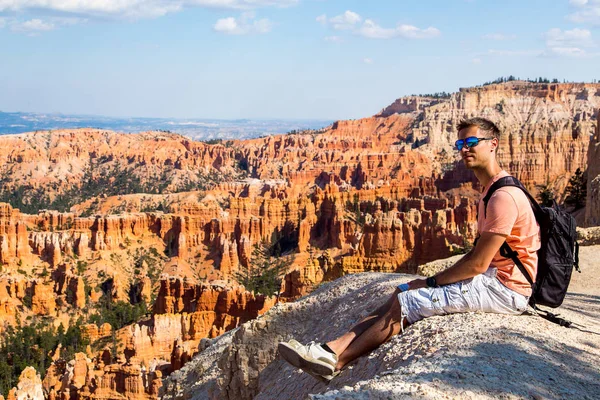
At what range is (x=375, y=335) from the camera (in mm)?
5887

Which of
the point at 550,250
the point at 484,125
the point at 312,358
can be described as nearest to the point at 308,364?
the point at 312,358

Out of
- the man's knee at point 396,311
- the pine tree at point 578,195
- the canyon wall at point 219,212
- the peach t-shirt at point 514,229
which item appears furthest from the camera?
the pine tree at point 578,195

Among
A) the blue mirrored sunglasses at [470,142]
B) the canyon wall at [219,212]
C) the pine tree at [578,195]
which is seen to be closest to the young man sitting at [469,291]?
the blue mirrored sunglasses at [470,142]

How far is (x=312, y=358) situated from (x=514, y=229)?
2.08 meters

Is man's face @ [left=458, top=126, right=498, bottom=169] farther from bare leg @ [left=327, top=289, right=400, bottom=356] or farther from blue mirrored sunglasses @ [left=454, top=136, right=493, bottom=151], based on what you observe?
bare leg @ [left=327, top=289, right=400, bottom=356]

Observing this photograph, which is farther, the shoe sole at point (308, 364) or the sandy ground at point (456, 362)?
the shoe sole at point (308, 364)

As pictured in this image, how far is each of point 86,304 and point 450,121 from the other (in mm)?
86180

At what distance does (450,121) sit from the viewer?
118 metres

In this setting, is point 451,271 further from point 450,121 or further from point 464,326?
point 450,121

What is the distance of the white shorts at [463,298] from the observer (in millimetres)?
5867

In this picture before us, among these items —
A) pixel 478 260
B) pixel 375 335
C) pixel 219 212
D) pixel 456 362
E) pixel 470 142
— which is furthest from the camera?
pixel 219 212

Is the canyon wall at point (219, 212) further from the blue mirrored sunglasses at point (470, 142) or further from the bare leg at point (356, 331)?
the blue mirrored sunglasses at point (470, 142)

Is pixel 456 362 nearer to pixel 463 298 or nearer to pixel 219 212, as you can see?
pixel 463 298

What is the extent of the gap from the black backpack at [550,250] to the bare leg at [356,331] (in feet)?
3.69
